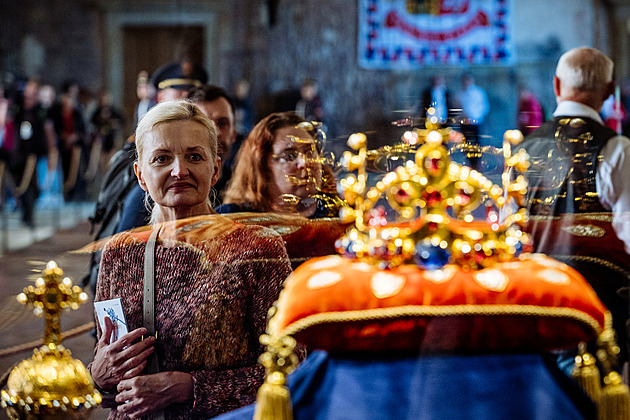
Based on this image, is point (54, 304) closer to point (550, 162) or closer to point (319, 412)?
point (319, 412)

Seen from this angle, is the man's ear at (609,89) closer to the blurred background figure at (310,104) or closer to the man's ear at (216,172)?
the blurred background figure at (310,104)

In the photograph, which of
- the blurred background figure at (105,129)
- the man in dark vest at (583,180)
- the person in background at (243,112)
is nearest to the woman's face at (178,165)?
the person in background at (243,112)

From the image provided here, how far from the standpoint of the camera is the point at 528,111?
1.20 meters

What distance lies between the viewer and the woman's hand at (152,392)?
93 centimetres

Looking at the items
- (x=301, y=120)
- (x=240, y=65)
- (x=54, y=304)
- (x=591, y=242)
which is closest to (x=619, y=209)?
(x=591, y=242)

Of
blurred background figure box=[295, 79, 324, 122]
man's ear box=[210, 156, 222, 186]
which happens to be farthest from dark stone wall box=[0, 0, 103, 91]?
man's ear box=[210, 156, 222, 186]

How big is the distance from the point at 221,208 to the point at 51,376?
332 mm

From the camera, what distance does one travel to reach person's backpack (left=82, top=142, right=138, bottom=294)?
1143mm

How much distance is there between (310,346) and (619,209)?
0.61 meters

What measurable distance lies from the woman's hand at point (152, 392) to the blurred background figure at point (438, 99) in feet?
1.65

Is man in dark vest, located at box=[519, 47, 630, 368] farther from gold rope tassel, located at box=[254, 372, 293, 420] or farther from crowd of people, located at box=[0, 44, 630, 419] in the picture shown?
gold rope tassel, located at box=[254, 372, 293, 420]

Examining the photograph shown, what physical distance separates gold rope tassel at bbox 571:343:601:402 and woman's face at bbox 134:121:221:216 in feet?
1.71

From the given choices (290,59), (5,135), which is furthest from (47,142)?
(290,59)

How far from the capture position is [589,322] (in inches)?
28.2
